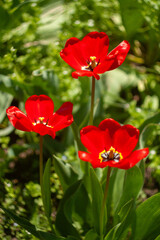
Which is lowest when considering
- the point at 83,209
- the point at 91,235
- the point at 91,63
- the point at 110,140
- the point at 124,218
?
the point at 83,209

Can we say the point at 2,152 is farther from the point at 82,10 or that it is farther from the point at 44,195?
the point at 82,10

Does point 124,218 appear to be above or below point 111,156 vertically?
below

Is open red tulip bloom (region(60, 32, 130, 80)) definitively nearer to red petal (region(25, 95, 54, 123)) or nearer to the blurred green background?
red petal (region(25, 95, 54, 123))

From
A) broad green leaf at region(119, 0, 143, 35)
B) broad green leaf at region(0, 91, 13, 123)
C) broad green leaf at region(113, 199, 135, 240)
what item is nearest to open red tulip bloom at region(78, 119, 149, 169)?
broad green leaf at region(113, 199, 135, 240)

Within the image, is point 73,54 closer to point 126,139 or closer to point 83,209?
point 126,139

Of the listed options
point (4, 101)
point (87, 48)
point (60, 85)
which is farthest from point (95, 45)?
point (4, 101)

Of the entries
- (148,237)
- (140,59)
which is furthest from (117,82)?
(148,237)
